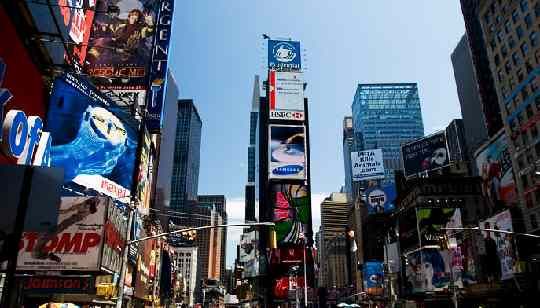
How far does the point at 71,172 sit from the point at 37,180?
1065 inches

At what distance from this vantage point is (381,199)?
13188 centimetres

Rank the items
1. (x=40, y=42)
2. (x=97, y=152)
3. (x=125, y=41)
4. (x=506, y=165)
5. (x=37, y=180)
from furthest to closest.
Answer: (x=506, y=165), (x=125, y=41), (x=97, y=152), (x=40, y=42), (x=37, y=180)

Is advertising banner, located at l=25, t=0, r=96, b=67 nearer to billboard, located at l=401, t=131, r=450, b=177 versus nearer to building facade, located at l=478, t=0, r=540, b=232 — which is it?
building facade, located at l=478, t=0, r=540, b=232

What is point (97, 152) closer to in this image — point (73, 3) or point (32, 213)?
point (73, 3)

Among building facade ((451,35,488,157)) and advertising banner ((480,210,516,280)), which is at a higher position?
building facade ((451,35,488,157))

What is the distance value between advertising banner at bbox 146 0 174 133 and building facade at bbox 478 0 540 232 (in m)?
49.4

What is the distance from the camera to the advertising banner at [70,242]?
57.7ft

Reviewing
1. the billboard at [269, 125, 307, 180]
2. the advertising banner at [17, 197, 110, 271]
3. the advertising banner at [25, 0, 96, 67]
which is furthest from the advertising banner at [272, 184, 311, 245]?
the advertising banner at [17, 197, 110, 271]

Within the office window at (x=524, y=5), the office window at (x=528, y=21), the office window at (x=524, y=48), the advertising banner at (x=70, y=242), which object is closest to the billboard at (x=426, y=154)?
the office window at (x=524, y=48)

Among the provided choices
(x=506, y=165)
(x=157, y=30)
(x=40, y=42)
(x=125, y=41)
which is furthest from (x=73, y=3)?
(x=506, y=165)

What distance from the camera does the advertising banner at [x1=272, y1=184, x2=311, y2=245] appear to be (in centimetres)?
12725

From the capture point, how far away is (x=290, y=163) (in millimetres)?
129375

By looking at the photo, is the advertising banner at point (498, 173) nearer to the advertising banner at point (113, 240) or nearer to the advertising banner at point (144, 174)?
the advertising banner at point (144, 174)

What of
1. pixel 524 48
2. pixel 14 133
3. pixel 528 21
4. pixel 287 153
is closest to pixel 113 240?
pixel 14 133
